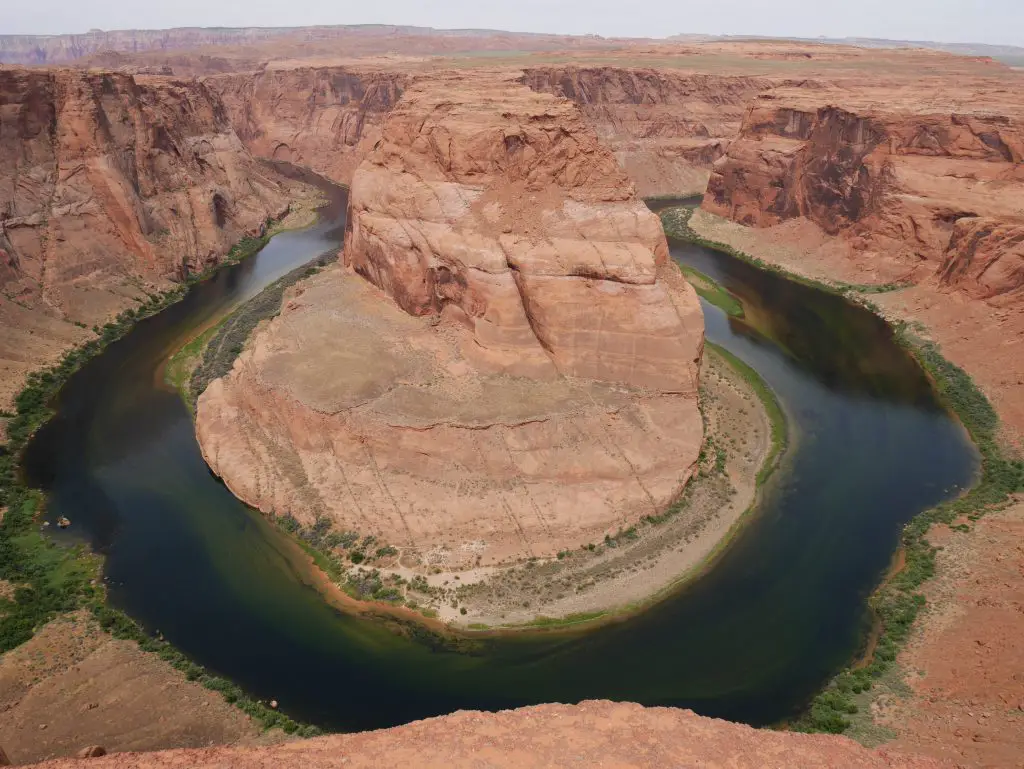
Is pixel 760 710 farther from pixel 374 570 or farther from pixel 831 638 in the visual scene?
pixel 374 570

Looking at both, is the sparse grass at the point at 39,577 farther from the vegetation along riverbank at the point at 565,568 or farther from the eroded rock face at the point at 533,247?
the eroded rock face at the point at 533,247

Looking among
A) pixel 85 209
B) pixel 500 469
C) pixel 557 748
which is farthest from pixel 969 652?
pixel 85 209

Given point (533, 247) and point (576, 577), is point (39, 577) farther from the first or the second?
point (533, 247)

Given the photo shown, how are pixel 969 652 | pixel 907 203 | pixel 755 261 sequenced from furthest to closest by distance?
pixel 755 261 < pixel 907 203 < pixel 969 652

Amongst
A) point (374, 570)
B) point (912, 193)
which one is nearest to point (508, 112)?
point (374, 570)

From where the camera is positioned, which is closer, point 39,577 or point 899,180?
point 39,577

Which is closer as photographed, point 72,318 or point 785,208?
point 72,318

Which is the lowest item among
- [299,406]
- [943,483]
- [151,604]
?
[151,604]
